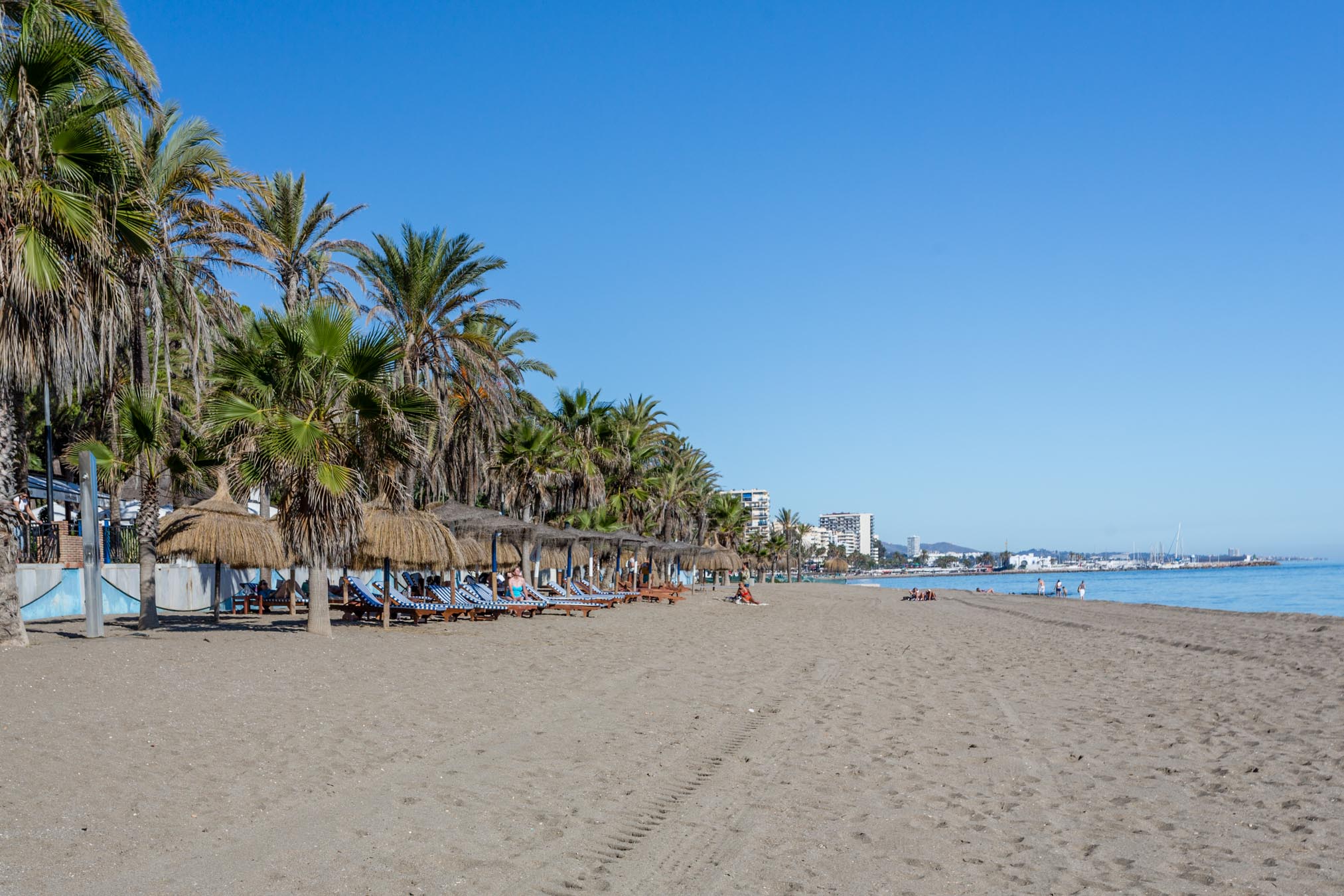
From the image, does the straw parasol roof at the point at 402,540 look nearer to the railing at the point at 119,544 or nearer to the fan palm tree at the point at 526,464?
the railing at the point at 119,544

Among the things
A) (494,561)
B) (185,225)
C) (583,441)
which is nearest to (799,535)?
(583,441)

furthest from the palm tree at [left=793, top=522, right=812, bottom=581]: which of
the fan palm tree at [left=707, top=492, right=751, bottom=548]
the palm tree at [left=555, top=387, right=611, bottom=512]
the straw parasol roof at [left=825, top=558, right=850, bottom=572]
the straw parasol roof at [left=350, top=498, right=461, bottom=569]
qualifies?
the straw parasol roof at [left=350, top=498, right=461, bottom=569]

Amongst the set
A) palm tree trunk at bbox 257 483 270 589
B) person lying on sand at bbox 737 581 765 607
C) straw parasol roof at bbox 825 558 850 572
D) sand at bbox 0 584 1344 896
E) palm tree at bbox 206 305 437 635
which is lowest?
straw parasol roof at bbox 825 558 850 572

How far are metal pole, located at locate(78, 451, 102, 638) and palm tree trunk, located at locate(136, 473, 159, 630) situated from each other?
216cm

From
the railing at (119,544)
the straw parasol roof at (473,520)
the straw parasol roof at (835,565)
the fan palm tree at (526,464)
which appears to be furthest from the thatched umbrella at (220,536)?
the straw parasol roof at (835,565)

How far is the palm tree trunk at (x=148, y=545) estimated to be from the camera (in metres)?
14.8

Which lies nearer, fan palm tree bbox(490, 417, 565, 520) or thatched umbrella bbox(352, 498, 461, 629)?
thatched umbrella bbox(352, 498, 461, 629)

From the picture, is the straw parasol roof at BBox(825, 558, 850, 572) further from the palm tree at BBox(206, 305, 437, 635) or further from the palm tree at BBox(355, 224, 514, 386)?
the palm tree at BBox(206, 305, 437, 635)

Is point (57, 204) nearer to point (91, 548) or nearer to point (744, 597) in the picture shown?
point (91, 548)

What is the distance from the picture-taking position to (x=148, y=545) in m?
15.2

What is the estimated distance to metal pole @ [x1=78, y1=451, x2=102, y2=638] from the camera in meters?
12.0

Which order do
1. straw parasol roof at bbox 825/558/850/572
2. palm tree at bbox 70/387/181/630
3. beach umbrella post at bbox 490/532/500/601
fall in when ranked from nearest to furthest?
palm tree at bbox 70/387/181/630 → beach umbrella post at bbox 490/532/500/601 → straw parasol roof at bbox 825/558/850/572

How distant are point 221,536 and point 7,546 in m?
6.85

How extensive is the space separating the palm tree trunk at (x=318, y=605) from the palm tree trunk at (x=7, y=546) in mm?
3828
